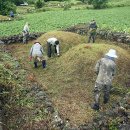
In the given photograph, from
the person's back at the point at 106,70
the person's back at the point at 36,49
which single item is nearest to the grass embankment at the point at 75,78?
the person's back at the point at 36,49

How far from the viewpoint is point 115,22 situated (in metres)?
37.8

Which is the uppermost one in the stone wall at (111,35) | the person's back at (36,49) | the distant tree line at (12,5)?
the person's back at (36,49)

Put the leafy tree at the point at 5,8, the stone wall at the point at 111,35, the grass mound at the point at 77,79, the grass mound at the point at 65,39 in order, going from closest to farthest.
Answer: the grass mound at the point at 77,79 < the grass mound at the point at 65,39 < the stone wall at the point at 111,35 < the leafy tree at the point at 5,8

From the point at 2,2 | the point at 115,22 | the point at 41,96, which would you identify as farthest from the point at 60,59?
the point at 2,2

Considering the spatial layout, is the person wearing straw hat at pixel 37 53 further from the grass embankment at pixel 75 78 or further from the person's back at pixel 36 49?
the grass embankment at pixel 75 78

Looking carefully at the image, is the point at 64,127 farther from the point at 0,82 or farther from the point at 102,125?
the point at 0,82

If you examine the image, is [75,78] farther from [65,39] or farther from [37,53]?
[65,39]

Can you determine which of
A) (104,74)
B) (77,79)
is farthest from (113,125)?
(77,79)

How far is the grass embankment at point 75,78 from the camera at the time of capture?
14532mm

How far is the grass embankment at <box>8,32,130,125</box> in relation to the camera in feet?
47.7

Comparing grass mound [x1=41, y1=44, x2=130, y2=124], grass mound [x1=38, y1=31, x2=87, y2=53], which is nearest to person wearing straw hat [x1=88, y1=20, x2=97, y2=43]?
grass mound [x1=38, y1=31, x2=87, y2=53]

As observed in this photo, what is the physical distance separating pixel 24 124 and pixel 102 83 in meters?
3.67

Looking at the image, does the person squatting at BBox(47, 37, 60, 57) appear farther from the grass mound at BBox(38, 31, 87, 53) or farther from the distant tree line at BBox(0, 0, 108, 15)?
the distant tree line at BBox(0, 0, 108, 15)

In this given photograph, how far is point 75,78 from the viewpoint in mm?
18188
